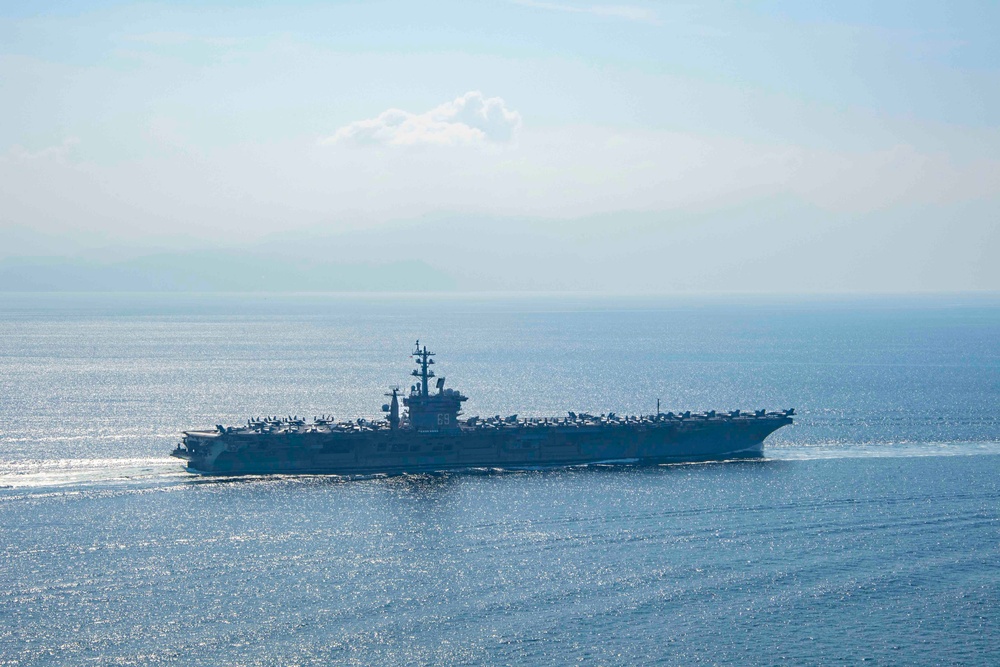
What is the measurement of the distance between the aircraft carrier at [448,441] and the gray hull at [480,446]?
0.18 ft

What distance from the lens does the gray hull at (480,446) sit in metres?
60.6

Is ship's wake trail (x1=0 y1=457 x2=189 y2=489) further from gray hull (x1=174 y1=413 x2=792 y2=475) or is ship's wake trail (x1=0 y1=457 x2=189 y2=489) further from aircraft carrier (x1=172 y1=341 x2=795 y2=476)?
gray hull (x1=174 y1=413 x2=792 y2=475)

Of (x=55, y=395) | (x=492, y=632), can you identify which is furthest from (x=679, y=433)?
(x=55, y=395)

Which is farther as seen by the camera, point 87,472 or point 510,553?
point 87,472

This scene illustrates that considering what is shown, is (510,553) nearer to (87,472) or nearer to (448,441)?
(448,441)

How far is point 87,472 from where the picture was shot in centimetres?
5825

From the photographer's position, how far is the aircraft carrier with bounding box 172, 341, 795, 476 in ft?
200

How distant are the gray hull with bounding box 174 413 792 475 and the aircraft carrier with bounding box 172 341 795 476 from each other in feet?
0.18

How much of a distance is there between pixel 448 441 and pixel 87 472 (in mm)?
18695

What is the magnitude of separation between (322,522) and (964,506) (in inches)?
1127

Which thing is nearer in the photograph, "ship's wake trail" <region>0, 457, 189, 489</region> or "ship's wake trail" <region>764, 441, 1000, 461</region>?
"ship's wake trail" <region>0, 457, 189, 489</region>

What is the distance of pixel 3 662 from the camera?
1326 inches

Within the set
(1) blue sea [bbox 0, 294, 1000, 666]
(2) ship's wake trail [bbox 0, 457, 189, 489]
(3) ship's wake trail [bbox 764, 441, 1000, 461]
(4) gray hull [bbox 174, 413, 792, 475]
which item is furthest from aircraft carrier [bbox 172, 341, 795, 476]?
(1) blue sea [bbox 0, 294, 1000, 666]

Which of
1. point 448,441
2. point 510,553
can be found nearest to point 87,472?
point 448,441
